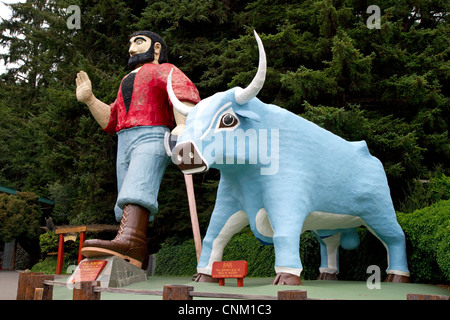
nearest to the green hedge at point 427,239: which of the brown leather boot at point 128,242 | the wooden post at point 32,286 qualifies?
the brown leather boot at point 128,242

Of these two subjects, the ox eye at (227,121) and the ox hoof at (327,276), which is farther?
the ox hoof at (327,276)

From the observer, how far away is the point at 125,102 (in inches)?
255

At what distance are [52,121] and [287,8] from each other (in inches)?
229

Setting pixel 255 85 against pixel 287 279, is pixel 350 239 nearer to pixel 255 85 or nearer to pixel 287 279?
pixel 287 279

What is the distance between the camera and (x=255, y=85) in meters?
4.96

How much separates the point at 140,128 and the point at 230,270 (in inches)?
92.0

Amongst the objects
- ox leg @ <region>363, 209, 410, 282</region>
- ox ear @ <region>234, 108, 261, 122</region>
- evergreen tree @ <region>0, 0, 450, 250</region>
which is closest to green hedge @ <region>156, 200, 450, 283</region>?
ox leg @ <region>363, 209, 410, 282</region>

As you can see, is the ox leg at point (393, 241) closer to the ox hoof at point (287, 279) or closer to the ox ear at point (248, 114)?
the ox hoof at point (287, 279)

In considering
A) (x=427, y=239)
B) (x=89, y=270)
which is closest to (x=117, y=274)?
(x=89, y=270)

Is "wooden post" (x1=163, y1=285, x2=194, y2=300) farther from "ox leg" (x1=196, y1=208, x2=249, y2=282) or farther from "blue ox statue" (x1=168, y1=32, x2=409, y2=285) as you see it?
"ox leg" (x1=196, y1=208, x2=249, y2=282)

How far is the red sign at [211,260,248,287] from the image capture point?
4.88 meters

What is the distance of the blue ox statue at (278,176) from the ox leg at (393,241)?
0.5 inches

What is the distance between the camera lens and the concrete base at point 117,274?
512 cm
